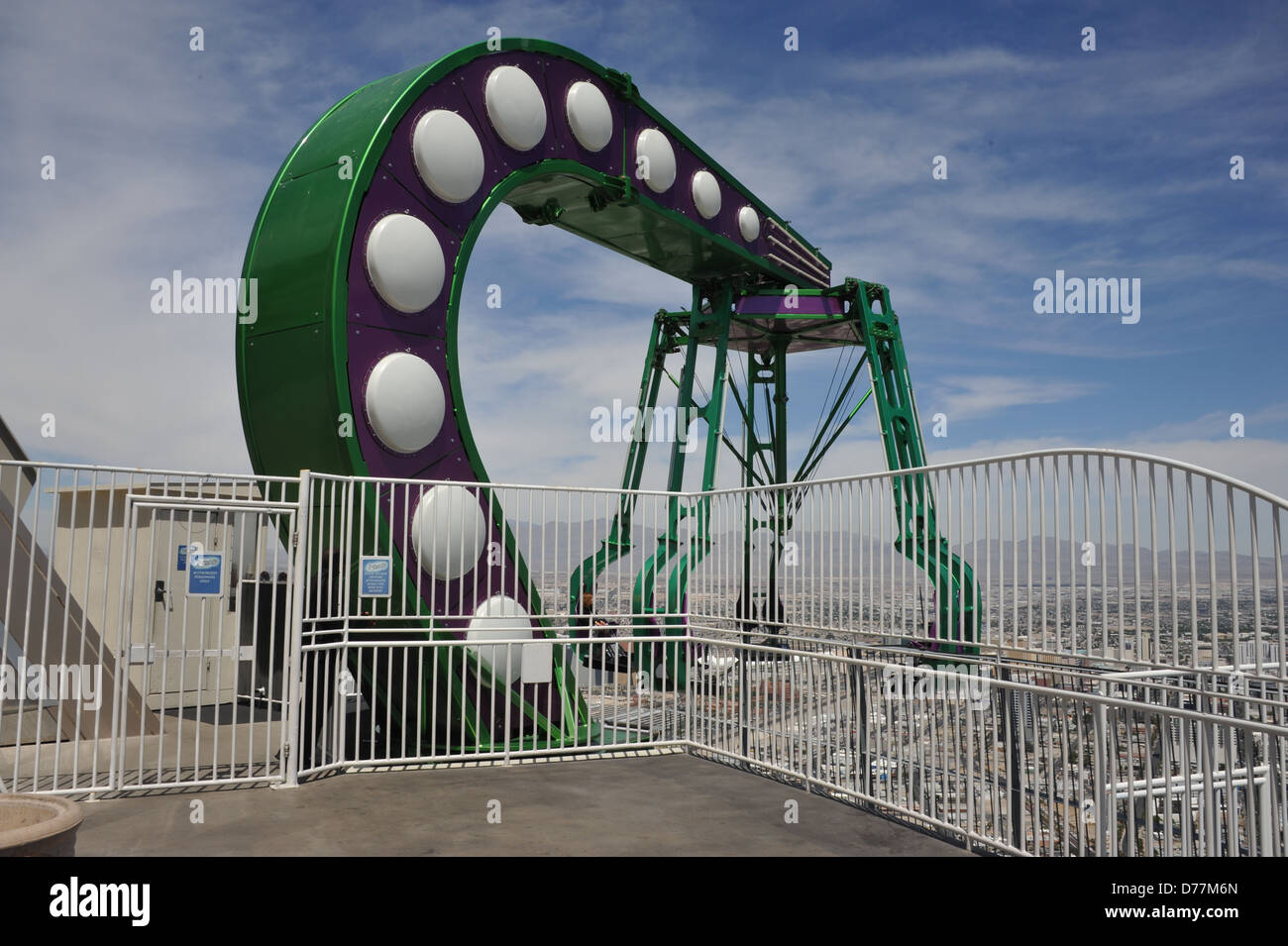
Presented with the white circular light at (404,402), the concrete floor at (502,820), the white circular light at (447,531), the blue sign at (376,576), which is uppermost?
the white circular light at (404,402)

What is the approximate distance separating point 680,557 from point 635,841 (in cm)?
444

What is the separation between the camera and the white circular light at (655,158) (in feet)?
43.8

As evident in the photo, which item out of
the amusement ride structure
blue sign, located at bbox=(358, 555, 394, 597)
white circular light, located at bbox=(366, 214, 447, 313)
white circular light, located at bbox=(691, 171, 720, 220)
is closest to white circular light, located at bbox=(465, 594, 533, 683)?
the amusement ride structure

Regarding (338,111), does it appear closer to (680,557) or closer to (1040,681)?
(680,557)

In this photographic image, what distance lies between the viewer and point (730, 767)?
932 cm

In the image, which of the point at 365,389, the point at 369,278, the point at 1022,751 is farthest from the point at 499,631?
the point at 1022,751

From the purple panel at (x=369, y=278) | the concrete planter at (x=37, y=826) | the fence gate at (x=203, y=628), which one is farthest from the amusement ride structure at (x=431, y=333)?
the concrete planter at (x=37, y=826)

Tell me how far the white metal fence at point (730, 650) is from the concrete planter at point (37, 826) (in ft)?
8.63

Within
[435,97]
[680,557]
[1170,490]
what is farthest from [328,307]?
[1170,490]

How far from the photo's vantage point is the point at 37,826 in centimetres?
410

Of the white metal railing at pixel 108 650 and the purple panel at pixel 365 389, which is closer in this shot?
the white metal railing at pixel 108 650

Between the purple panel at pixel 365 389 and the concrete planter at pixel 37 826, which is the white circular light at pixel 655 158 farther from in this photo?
the concrete planter at pixel 37 826

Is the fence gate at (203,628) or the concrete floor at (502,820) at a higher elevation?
the fence gate at (203,628)

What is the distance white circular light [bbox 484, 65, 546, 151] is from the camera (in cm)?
1079
